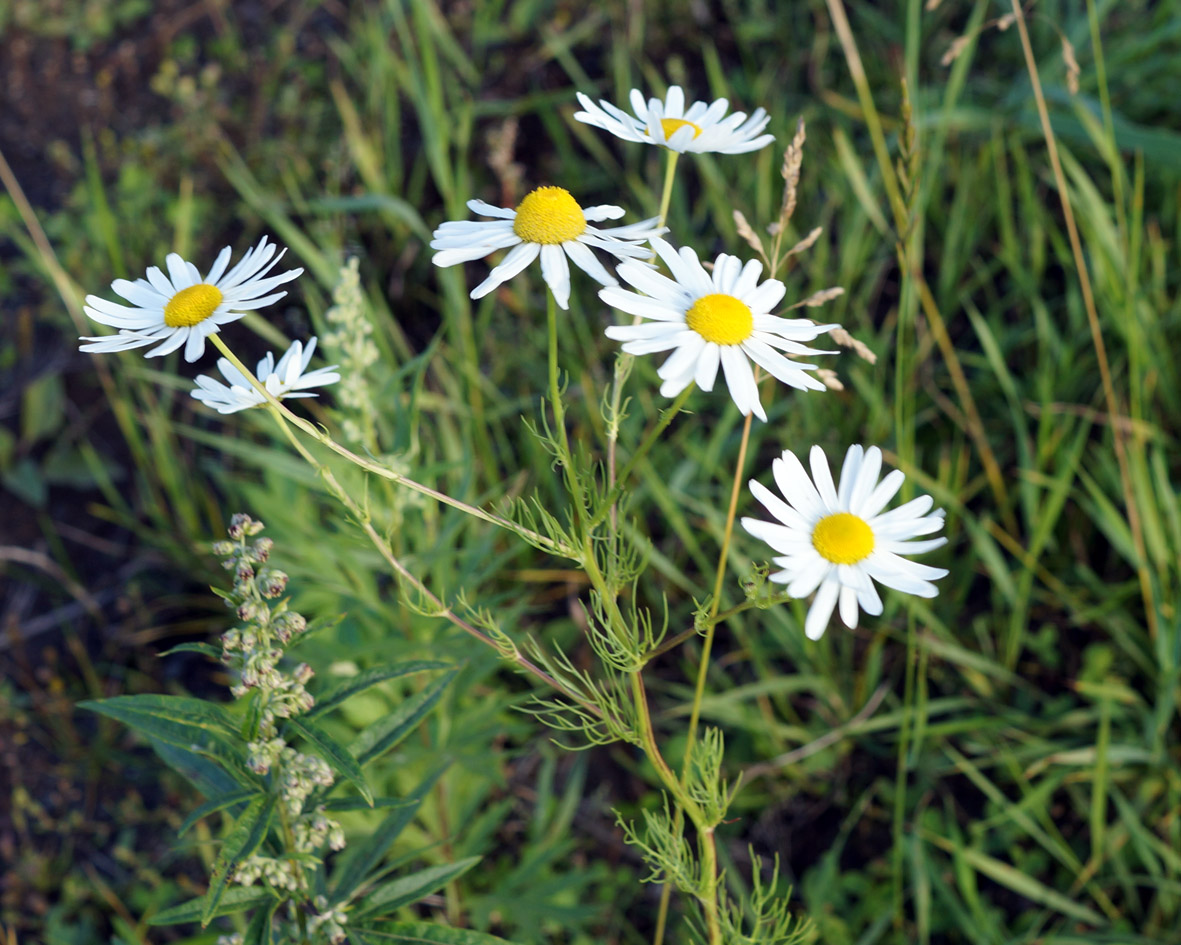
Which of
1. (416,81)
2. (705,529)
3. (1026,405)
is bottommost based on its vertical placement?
(705,529)

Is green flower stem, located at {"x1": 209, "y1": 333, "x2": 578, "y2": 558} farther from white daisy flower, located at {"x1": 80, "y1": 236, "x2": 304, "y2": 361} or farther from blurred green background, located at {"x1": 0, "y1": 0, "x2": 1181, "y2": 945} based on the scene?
blurred green background, located at {"x1": 0, "y1": 0, "x2": 1181, "y2": 945}

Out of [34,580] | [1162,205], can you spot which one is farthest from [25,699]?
[1162,205]

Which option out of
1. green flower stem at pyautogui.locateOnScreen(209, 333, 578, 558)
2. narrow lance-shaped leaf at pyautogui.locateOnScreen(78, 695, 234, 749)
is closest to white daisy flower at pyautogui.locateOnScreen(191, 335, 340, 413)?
green flower stem at pyautogui.locateOnScreen(209, 333, 578, 558)

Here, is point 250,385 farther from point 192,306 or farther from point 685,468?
point 685,468

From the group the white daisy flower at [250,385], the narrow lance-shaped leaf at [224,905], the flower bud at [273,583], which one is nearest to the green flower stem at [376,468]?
the white daisy flower at [250,385]

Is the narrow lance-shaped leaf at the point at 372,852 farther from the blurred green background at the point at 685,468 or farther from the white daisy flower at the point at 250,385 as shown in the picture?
the white daisy flower at the point at 250,385

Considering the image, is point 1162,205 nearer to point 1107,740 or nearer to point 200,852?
point 1107,740
